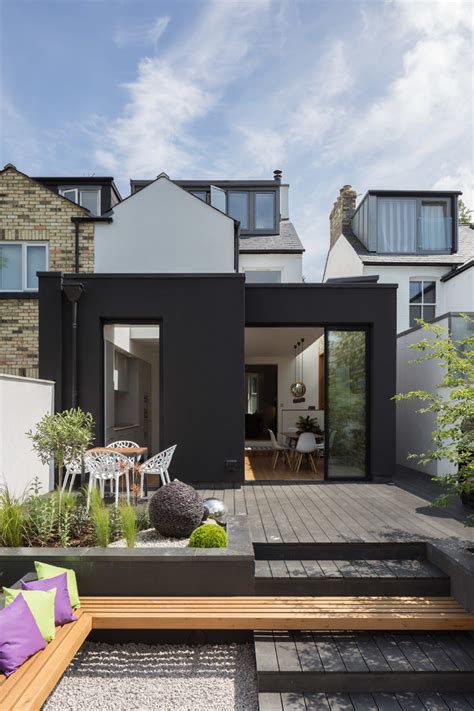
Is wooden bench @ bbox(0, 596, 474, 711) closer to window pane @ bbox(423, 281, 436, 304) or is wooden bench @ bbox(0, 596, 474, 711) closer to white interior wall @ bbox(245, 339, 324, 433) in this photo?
white interior wall @ bbox(245, 339, 324, 433)

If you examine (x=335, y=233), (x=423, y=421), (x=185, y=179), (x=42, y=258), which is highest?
(x=185, y=179)

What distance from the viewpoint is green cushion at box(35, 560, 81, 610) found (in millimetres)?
3545

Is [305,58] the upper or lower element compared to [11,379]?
upper

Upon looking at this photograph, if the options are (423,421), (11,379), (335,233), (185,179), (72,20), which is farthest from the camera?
(335,233)

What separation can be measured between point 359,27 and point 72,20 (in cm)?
421

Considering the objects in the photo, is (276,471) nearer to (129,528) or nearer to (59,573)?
(129,528)

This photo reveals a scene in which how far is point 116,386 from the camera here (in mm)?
10711

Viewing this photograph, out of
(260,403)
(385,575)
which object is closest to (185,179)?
(260,403)

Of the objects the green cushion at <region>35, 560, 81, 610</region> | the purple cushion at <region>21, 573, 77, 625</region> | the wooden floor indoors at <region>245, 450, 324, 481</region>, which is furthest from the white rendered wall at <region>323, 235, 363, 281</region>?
the purple cushion at <region>21, 573, 77, 625</region>

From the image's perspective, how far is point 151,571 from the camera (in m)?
3.84

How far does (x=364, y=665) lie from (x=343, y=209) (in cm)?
1437

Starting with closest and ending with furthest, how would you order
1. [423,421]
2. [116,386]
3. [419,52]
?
[419,52]
[423,421]
[116,386]

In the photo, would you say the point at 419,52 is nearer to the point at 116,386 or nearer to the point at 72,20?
the point at 72,20

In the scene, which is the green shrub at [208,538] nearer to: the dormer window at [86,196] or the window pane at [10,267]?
the window pane at [10,267]
